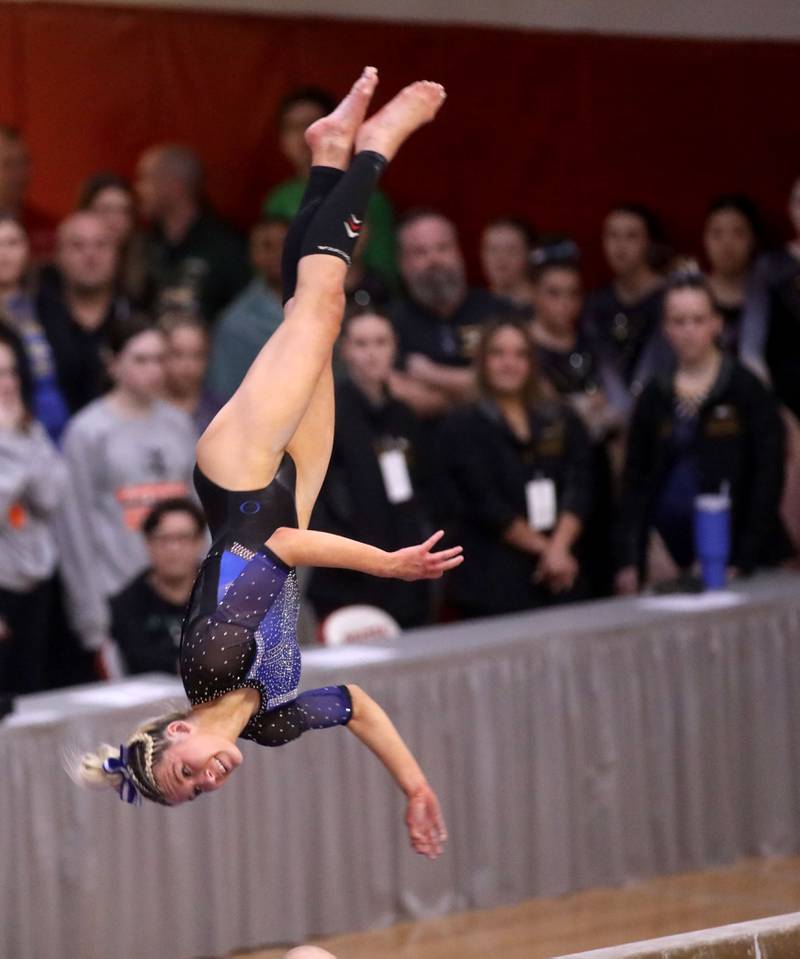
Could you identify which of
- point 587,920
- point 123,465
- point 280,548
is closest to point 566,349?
point 123,465

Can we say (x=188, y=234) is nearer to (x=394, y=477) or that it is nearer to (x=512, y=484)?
(x=394, y=477)

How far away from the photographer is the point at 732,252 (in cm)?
697

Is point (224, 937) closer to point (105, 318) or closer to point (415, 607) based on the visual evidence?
point (415, 607)

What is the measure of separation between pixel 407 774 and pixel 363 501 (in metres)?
1.98

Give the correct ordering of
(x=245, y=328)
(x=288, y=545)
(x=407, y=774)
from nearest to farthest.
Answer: (x=288, y=545), (x=407, y=774), (x=245, y=328)

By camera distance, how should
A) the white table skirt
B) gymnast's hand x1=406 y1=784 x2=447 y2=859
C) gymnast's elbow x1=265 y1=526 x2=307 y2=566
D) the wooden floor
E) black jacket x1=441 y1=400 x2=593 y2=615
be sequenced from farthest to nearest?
black jacket x1=441 y1=400 x2=593 y2=615 < the wooden floor < the white table skirt < gymnast's hand x1=406 y1=784 x2=447 y2=859 < gymnast's elbow x1=265 y1=526 x2=307 y2=566

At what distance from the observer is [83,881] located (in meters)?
5.11

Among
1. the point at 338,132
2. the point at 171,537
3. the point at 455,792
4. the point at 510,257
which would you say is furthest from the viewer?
the point at 510,257

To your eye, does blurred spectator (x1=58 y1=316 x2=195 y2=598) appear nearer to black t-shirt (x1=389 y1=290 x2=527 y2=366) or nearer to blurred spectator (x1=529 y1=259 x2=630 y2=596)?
black t-shirt (x1=389 y1=290 x2=527 y2=366)

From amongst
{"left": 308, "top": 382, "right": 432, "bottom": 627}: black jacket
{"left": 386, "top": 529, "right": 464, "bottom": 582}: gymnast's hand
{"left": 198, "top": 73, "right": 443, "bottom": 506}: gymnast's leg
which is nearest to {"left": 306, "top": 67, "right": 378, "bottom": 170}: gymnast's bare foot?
{"left": 198, "top": 73, "right": 443, "bottom": 506}: gymnast's leg

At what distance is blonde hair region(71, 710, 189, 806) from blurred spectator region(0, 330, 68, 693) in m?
1.62

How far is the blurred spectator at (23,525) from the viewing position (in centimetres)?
562

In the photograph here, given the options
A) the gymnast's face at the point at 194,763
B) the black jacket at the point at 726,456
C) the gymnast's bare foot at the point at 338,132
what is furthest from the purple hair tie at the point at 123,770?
the black jacket at the point at 726,456

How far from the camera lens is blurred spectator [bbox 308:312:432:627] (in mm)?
6047
